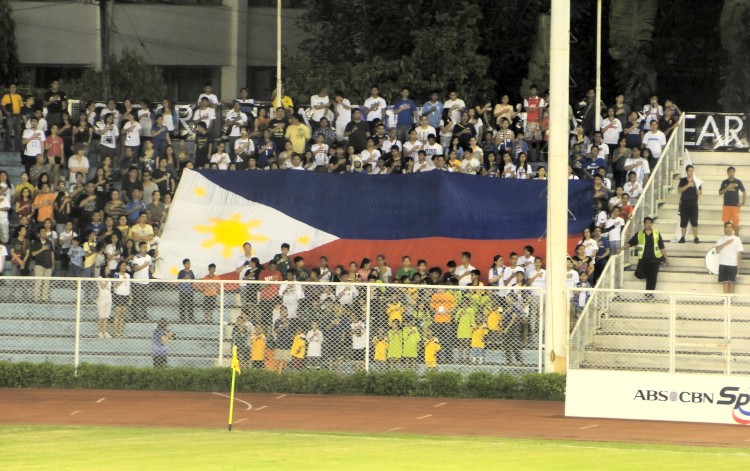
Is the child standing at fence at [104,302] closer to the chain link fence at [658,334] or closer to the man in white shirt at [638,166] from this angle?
the chain link fence at [658,334]

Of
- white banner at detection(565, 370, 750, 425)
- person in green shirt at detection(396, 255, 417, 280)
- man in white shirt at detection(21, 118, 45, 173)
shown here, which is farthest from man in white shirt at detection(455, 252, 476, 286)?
man in white shirt at detection(21, 118, 45, 173)

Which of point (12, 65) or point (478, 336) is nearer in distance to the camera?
point (478, 336)

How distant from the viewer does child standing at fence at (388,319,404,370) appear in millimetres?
28408

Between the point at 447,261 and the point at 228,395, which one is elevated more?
the point at 447,261

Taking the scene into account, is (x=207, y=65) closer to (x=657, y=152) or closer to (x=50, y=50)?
(x=50, y=50)

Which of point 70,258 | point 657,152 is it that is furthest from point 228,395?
point 657,152

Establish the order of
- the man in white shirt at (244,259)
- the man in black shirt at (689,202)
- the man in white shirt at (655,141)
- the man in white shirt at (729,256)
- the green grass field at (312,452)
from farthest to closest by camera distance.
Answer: the man in white shirt at (655,141)
the man in black shirt at (689,202)
the man in white shirt at (244,259)
the man in white shirt at (729,256)
the green grass field at (312,452)

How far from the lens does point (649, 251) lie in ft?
98.9

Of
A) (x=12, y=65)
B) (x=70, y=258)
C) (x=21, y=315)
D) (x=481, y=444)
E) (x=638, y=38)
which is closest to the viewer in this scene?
(x=481, y=444)

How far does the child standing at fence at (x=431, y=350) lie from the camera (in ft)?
92.2

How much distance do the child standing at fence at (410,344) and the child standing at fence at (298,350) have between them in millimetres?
1821

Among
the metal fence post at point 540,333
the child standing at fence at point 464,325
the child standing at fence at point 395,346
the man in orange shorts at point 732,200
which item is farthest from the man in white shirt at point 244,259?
the man in orange shorts at point 732,200

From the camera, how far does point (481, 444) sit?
2236 centimetres

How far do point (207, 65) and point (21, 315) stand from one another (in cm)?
2337
